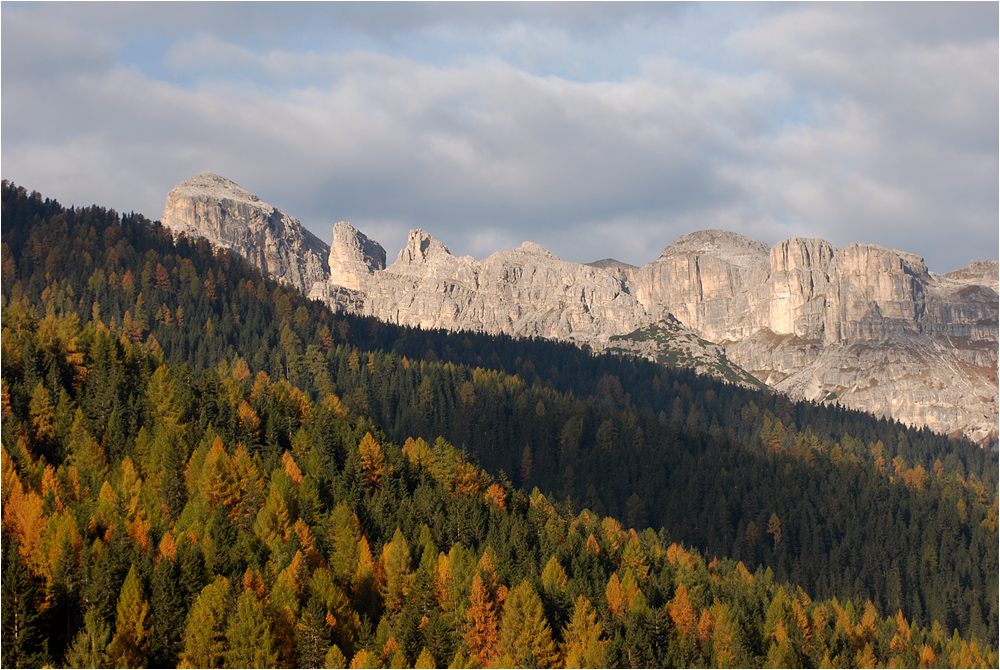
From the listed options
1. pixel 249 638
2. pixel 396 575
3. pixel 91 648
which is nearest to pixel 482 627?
pixel 396 575

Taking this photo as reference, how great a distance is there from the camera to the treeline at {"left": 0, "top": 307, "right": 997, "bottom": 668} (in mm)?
81625

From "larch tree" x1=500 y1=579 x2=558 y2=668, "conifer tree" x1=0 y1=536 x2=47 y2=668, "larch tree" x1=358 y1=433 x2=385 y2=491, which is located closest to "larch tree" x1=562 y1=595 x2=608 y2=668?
"larch tree" x1=500 y1=579 x2=558 y2=668

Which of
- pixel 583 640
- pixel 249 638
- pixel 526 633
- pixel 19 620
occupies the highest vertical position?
pixel 19 620

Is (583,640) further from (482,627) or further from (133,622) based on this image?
(133,622)

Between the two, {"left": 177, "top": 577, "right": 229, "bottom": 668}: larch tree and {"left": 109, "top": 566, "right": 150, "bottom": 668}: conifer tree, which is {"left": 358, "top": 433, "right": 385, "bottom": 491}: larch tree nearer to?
{"left": 177, "top": 577, "right": 229, "bottom": 668}: larch tree

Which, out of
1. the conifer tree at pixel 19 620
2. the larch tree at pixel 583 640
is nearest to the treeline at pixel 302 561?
the conifer tree at pixel 19 620

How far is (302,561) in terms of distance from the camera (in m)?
94.9

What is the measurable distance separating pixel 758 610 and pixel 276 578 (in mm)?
57048

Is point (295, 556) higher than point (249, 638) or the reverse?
higher

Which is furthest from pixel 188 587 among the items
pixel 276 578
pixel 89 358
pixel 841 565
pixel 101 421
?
pixel 841 565

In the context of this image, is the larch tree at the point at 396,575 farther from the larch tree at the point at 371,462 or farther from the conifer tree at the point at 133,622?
the conifer tree at the point at 133,622

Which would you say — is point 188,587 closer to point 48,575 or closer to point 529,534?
point 48,575

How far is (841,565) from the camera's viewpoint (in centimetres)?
19488

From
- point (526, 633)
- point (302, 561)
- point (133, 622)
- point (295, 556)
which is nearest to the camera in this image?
point (133, 622)
